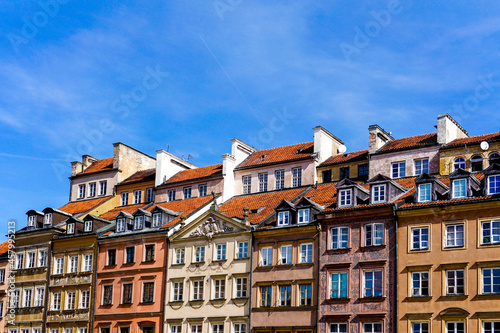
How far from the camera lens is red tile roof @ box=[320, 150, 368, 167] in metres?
67.4

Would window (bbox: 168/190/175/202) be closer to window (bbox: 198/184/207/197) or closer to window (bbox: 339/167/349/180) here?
window (bbox: 198/184/207/197)

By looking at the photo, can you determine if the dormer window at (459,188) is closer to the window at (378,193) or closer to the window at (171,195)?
the window at (378,193)

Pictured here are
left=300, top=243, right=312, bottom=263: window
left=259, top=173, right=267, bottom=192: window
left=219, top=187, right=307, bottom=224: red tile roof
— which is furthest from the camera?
left=259, top=173, right=267, bottom=192: window

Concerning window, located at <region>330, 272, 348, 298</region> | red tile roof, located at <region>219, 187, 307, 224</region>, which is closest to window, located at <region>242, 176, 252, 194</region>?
red tile roof, located at <region>219, 187, 307, 224</region>

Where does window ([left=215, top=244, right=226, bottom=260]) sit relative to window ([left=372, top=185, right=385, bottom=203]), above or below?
below

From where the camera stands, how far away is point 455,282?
170 feet

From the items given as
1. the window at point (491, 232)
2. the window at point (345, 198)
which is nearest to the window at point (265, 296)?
the window at point (345, 198)

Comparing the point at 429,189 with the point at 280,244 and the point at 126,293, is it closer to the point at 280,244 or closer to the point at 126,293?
the point at 280,244

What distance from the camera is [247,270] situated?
6088 centimetres

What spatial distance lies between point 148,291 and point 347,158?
1918 cm

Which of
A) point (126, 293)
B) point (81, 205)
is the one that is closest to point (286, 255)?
point (126, 293)

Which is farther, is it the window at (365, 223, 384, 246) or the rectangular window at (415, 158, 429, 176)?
the rectangular window at (415, 158, 429, 176)

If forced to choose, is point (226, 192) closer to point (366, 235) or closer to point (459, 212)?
point (366, 235)

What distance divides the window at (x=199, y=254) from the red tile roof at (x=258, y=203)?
357 centimetres
